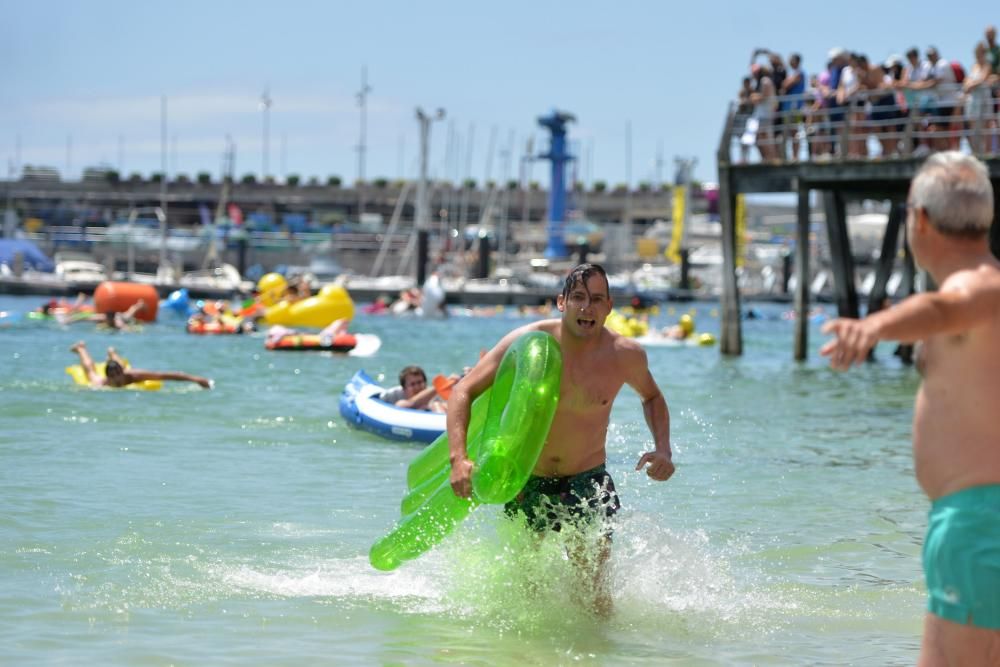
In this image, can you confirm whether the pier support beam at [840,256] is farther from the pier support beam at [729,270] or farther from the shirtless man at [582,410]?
the shirtless man at [582,410]

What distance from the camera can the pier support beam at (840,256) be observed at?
84.5 ft

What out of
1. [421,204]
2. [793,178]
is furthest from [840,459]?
[421,204]

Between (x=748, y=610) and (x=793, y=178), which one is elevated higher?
(x=793, y=178)

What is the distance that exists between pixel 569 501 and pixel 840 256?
2074cm

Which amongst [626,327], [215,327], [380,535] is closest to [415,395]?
[380,535]

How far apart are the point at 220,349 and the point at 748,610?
22173mm

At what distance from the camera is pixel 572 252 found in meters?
87.4

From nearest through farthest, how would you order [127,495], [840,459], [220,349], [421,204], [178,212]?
1. [127,495]
2. [840,459]
3. [220,349]
4. [421,204]
5. [178,212]

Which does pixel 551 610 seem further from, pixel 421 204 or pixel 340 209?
pixel 340 209

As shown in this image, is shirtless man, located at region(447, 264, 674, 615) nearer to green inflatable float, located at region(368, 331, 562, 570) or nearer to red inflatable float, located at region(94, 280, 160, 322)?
green inflatable float, located at region(368, 331, 562, 570)

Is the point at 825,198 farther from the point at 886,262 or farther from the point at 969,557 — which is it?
the point at 969,557

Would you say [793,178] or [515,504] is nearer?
[515,504]

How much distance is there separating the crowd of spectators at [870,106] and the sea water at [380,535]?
4.43 m

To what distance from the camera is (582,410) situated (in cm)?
612
